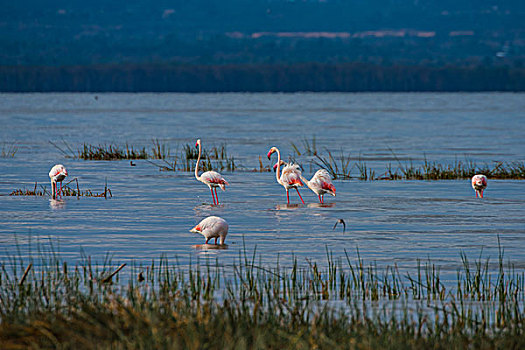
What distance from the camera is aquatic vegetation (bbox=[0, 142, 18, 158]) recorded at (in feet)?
128

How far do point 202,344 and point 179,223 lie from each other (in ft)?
35.5

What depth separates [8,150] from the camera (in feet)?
143

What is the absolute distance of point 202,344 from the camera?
8.07m

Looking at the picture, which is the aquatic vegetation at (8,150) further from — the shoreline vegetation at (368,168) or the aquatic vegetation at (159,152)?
the aquatic vegetation at (159,152)

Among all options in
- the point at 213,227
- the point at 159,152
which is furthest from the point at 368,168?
the point at 213,227

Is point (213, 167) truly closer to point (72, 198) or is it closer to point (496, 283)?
point (72, 198)

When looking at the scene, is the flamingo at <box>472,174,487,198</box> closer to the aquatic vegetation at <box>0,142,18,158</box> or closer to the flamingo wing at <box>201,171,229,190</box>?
the flamingo wing at <box>201,171,229,190</box>

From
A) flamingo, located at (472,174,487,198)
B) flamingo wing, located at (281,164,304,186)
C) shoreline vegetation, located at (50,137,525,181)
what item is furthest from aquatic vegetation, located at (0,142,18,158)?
flamingo, located at (472,174,487,198)

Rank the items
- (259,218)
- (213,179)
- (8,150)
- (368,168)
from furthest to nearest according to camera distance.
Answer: (8,150)
(368,168)
(213,179)
(259,218)

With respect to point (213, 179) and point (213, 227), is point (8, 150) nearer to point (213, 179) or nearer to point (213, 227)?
point (213, 179)

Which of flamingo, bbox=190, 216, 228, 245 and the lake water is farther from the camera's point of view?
the lake water

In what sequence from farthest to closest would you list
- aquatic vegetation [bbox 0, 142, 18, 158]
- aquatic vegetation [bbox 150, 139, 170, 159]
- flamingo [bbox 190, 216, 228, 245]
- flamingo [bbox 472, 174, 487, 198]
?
aquatic vegetation [bbox 0, 142, 18, 158], aquatic vegetation [bbox 150, 139, 170, 159], flamingo [bbox 472, 174, 487, 198], flamingo [bbox 190, 216, 228, 245]

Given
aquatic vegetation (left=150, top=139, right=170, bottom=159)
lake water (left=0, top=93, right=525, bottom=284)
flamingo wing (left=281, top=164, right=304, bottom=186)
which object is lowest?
lake water (left=0, top=93, right=525, bottom=284)

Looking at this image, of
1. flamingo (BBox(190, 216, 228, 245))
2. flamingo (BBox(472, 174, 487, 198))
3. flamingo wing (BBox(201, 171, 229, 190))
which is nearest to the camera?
flamingo (BBox(190, 216, 228, 245))
